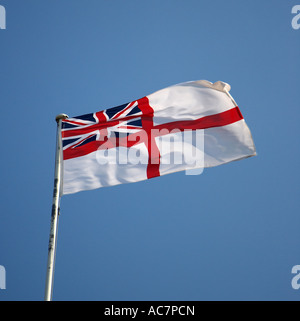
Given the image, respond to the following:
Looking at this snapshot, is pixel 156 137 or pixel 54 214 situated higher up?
pixel 156 137

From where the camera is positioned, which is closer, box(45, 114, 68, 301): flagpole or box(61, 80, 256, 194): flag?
box(45, 114, 68, 301): flagpole

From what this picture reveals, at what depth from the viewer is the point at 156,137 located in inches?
531

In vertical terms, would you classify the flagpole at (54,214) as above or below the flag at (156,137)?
below

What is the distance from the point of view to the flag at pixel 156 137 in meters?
12.5

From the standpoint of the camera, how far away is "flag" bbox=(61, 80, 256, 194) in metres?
12.5

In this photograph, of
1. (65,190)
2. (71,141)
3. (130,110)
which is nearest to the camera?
(65,190)

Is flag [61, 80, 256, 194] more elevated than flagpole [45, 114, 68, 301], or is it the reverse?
flag [61, 80, 256, 194]

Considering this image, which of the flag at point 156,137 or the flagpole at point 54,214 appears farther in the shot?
the flag at point 156,137

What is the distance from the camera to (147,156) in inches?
515

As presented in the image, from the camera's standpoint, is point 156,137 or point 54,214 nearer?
point 54,214
